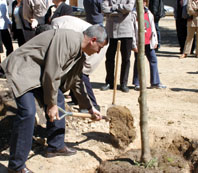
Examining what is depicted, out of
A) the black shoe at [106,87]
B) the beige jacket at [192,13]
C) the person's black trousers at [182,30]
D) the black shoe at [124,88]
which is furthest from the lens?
the person's black trousers at [182,30]

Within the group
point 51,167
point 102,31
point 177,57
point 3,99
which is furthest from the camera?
point 177,57

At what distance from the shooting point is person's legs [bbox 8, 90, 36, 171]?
386cm

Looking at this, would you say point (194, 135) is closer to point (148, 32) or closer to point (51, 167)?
point (51, 167)

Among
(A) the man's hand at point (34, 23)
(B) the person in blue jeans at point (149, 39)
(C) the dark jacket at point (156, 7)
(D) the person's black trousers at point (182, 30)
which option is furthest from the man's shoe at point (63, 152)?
(D) the person's black trousers at point (182, 30)

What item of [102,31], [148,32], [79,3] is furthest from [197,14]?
[79,3]

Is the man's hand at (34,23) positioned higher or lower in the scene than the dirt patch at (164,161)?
higher

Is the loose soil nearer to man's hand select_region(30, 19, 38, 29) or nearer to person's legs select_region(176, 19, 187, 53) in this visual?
man's hand select_region(30, 19, 38, 29)

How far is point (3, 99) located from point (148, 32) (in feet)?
10.0

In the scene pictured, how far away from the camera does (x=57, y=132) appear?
14.8ft

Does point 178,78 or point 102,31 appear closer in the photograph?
point 102,31

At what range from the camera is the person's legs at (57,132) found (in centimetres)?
446

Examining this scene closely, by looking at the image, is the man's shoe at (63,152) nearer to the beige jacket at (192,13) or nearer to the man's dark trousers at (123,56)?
the man's dark trousers at (123,56)

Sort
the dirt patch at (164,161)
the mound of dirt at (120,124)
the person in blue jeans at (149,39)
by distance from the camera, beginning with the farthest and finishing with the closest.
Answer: the person in blue jeans at (149,39) < the mound of dirt at (120,124) < the dirt patch at (164,161)

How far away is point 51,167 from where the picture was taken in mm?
4402
